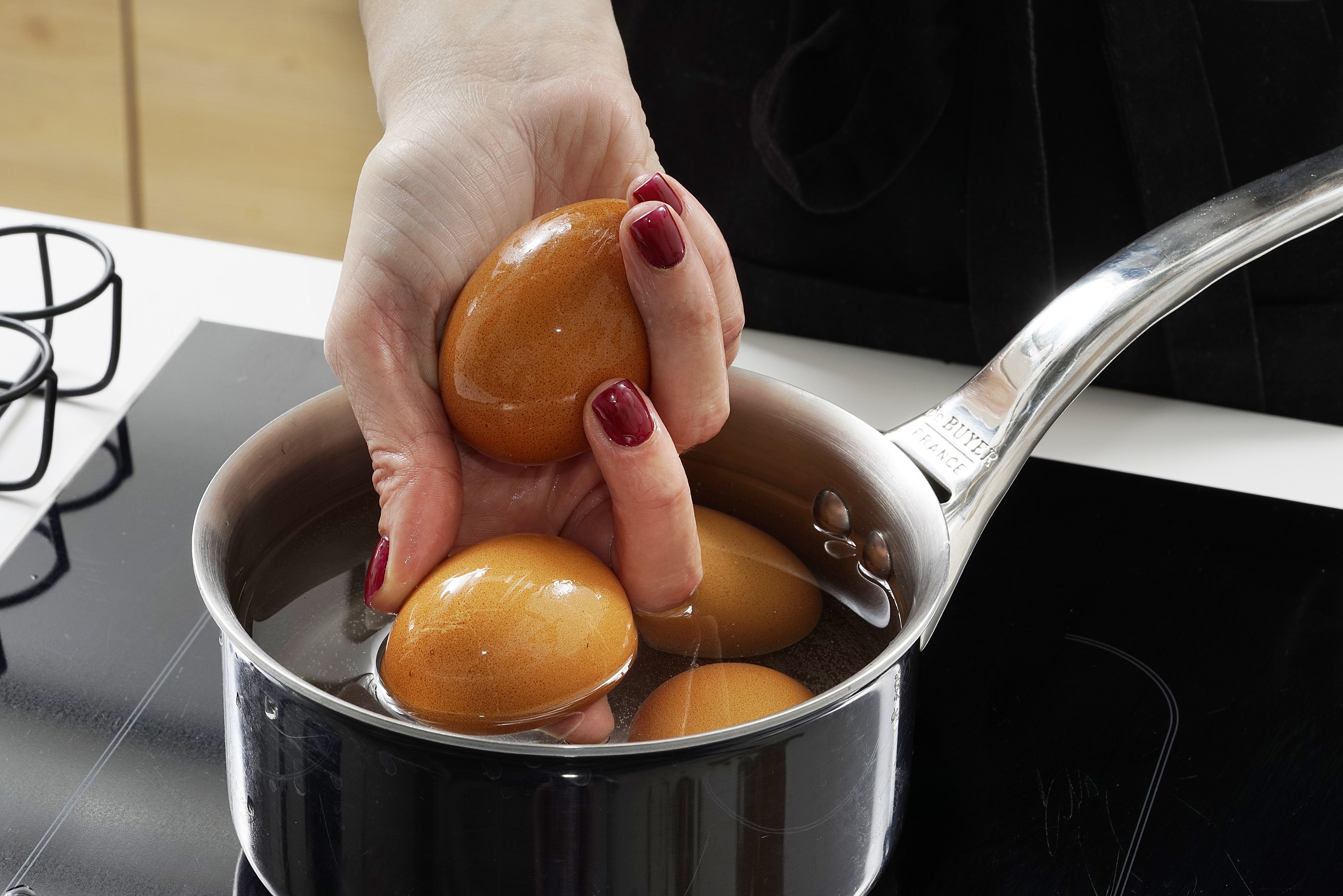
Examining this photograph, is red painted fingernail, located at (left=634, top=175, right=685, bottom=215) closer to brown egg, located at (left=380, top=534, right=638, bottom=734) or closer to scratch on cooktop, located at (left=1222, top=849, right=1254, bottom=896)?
brown egg, located at (left=380, top=534, right=638, bottom=734)

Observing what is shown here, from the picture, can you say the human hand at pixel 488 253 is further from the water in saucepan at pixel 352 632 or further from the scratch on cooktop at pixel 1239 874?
the scratch on cooktop at pixel 1239 874

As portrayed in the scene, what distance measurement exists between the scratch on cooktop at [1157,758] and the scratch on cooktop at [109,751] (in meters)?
0.44

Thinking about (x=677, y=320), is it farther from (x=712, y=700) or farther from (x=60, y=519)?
(x=60, y=519)

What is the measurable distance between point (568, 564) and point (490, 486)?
0.11 m

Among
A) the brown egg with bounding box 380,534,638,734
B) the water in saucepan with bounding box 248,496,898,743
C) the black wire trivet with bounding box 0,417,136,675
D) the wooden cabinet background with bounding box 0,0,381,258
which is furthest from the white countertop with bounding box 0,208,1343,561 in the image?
the wooden cabinet background with bounding box 0,0,381,258

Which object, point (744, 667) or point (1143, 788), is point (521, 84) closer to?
point (744, 667)

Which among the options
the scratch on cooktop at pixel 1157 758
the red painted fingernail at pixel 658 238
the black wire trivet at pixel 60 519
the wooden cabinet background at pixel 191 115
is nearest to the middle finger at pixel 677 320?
the red painted fingernail at pixel 658 238

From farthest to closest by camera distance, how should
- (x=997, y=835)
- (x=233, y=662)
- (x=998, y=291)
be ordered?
(x=998, y=291), (x=997, y=835), (x=233, y=662)

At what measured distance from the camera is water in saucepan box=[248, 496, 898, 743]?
1.54 feet

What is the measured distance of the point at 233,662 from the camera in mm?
400

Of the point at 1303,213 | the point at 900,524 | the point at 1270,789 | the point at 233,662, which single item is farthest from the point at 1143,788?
the point at 233,662

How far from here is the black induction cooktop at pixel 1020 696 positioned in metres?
0.51

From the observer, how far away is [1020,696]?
59 centimetres

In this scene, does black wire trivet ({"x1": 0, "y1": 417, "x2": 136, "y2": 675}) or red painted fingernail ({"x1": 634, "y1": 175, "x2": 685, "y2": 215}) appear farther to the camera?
black wire trivet ({"x1": 0, "y1": 417, "x2": 136, "y2": 675})
